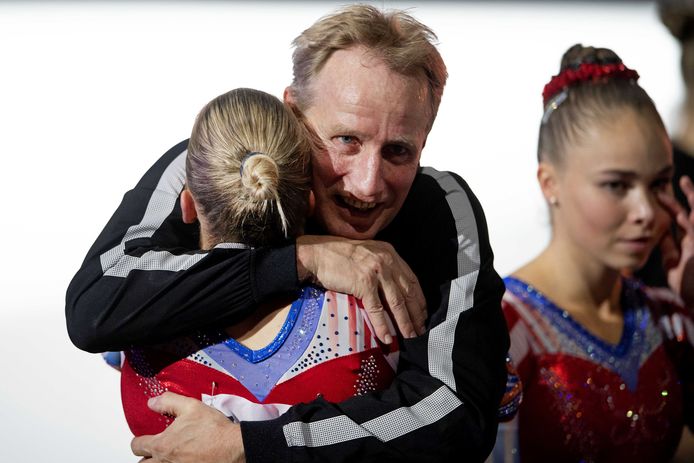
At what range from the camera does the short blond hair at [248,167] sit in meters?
1.60

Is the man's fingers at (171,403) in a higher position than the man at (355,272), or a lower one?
lower

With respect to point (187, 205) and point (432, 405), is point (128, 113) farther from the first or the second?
point (432, 405)

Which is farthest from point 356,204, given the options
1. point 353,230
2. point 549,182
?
point 549,182

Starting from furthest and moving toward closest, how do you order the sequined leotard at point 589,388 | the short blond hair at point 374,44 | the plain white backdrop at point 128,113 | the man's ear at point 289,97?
the plain white backdrop at point 128,113 → the sequined leotard at point 589,388 → the man's ear at point 289,97 → the short blond hair at point 374,44

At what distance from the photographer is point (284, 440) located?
165 cm

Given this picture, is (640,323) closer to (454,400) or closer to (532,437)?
(532,437)

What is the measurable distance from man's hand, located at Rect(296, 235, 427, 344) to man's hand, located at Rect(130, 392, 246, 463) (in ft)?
0.90

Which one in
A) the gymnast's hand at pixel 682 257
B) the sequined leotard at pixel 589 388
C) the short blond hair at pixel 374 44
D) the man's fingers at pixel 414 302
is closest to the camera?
the man's fingers at pixel 414 302

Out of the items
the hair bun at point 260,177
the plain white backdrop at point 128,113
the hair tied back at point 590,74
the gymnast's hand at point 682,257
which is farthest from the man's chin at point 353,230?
the plain white backdrop at point 128,113

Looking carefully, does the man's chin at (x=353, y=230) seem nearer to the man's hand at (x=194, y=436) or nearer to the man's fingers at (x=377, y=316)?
the man's fingers at (x=377, y=316)

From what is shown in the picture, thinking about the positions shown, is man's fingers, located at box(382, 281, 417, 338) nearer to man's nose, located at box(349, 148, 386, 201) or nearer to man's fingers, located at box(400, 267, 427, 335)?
man's fingers, located at box(400, 267, 427, 335)

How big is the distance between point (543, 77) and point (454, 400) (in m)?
4.73

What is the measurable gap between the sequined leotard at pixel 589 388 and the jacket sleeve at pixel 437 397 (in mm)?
521

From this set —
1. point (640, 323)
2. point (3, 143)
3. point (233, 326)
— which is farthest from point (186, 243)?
point (3, 143)
